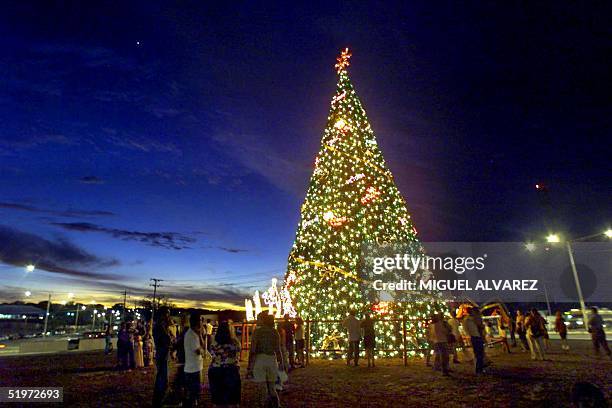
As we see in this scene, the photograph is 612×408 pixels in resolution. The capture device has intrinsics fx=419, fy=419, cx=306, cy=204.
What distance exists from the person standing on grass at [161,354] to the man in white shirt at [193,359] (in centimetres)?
71

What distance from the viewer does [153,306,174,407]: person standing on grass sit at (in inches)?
286

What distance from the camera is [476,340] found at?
35.7 ft

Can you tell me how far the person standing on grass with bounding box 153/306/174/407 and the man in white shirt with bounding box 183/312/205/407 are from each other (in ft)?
2.34

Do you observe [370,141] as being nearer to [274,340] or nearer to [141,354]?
[141,354]

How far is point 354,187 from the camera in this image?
18000mm

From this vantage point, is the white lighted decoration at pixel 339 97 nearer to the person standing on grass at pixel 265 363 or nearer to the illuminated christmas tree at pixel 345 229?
the illuminated christmas tree at pixel 345 229

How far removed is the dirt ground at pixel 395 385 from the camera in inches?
296

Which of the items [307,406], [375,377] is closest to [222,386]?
[307,406]

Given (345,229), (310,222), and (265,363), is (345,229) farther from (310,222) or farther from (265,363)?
(265,363)

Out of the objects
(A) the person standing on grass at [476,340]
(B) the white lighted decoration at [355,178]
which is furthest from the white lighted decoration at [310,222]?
(A) the person standing on grass at [476,340]

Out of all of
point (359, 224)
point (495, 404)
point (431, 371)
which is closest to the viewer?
point (495, 404)

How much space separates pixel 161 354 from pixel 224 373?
6.55 feet

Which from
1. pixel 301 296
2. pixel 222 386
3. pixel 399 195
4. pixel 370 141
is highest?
pixel 370 141

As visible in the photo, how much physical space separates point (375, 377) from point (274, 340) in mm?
5131
